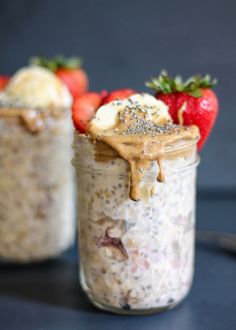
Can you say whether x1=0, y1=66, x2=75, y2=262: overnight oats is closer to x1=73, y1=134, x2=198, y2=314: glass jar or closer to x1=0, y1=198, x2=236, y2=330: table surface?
x1=0, y1=198, x2=236, y2=330: table surface

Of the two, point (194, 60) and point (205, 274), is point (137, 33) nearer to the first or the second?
point (194, 60)

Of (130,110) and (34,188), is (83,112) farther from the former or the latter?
(34,188)

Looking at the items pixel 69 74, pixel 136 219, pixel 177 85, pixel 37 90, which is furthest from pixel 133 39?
pixel 136 219

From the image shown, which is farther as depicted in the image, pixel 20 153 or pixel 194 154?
pixel 20 153

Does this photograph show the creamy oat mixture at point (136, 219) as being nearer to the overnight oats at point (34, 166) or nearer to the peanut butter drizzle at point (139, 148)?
the peanut butter drizzle at point (139, 148)

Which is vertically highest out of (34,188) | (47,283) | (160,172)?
(160,172)

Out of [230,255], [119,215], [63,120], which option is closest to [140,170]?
[119,215]
